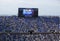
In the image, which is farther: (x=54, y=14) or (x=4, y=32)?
(x=54, y=14)

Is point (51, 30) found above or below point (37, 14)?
below

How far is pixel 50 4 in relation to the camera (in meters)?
2.94

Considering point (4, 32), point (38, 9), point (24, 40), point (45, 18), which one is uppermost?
point (38, 9)

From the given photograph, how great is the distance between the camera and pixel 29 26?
2.84 metres

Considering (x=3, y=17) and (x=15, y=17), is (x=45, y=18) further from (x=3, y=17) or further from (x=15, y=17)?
→ (x=3, y=17)

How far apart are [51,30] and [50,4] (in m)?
0.59

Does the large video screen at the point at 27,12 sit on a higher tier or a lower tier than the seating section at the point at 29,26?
higher

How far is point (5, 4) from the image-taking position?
282 centimetres

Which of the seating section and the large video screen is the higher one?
the large video screen

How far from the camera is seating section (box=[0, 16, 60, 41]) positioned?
2.76 metres

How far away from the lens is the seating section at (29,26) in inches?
109

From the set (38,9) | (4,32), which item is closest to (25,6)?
Answer: (38,9)

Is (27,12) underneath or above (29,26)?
above

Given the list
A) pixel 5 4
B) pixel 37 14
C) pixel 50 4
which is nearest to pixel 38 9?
pixel 37 14
